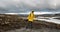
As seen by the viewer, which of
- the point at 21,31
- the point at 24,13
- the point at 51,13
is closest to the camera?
the point at 21,31

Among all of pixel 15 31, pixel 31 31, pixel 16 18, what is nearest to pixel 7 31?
pixel 15 31

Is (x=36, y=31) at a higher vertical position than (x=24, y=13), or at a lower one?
lower

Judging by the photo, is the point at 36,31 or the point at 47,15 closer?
the point at 36,31

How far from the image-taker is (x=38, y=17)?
11.1 metres

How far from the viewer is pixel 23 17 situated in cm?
1003

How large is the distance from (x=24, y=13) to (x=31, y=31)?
236 centimetres

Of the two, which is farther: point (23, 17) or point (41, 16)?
point (41, 16)

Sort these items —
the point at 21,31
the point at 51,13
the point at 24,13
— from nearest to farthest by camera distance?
the point at 21,31, the point at 24,13, the point at 51,13

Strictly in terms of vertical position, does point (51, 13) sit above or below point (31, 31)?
above

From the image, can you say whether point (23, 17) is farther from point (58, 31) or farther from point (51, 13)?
point (58, 31)

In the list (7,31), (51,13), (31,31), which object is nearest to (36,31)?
(31,31)

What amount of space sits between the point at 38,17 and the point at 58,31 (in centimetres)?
347

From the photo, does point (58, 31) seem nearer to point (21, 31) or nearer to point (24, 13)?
point (21, 31)

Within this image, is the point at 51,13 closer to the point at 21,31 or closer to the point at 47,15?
the point at 47,15
